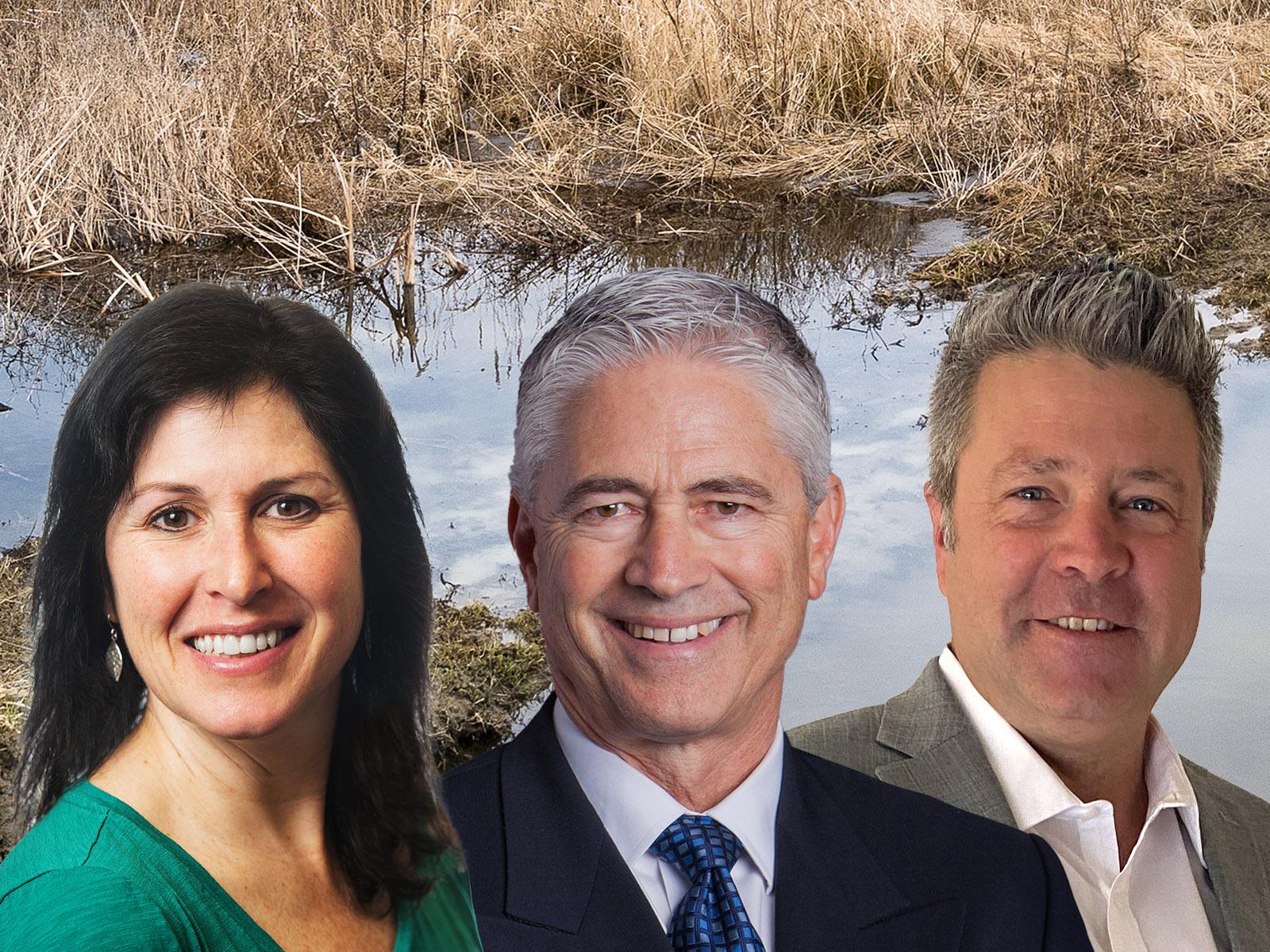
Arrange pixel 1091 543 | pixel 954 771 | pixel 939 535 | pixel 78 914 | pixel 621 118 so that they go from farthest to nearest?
pixel 621 118 → pixel 939 535 → pixel 1091 543 → pixel 954 771 → pixel 78 914

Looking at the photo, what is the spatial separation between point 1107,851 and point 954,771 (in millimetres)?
290

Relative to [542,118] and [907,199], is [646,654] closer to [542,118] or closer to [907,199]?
[907,199]

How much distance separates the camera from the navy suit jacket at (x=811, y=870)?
1.84 meters

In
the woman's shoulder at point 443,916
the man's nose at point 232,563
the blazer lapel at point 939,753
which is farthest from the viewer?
the blazer lapel at point 939,753

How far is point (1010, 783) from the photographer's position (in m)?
2.29

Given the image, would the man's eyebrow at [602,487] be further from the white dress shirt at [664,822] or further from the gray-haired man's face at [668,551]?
Result: the white dress shirt at [664,822]

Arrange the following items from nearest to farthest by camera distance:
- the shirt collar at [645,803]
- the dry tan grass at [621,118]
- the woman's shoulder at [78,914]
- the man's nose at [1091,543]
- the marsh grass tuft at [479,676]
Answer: the woman's shoulder at [78,914], the shirt collar at [645,803], the man's nose at [1091,543], the marsh grass tuft at [479,676], the dry tan grass at [621,118]

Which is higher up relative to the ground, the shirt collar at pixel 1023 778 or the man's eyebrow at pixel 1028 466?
the man's eyebrow at pixel 1028 466

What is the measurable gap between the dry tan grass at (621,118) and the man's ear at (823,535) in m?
2.39

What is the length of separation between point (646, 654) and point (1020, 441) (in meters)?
0.76

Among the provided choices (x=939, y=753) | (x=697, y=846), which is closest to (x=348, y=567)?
(x=697, y=846)

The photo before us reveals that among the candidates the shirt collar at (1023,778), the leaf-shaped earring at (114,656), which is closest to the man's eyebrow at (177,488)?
the leaf-shaped earring at (114,656)

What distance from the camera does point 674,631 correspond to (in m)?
1.97

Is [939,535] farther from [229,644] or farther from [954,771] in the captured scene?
[229,644]
